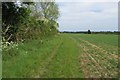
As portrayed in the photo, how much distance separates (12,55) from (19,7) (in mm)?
5317

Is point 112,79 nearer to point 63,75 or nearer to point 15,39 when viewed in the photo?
point 63,75

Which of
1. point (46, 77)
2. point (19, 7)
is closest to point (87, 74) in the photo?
point (46, 77)

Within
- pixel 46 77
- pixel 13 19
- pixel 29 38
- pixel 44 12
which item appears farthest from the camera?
pixel 44 12

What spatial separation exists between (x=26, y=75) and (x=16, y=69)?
71 centimetres

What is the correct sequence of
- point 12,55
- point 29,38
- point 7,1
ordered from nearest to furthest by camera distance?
point 12,55
point 7,1
point 29,38

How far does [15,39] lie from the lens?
35.6 ft

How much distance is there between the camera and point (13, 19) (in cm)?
1048

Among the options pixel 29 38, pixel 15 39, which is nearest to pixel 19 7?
pixel 15 39

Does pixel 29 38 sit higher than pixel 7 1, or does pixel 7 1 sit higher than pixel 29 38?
pixel 7 1

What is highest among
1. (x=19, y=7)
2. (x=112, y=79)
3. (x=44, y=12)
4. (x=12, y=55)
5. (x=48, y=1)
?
(x=48, y=1)

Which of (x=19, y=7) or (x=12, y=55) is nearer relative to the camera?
(x=12, y=55)

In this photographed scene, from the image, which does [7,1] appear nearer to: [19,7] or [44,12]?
[19,7]

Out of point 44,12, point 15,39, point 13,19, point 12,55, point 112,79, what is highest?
point 44,12

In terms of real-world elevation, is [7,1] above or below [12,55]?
above
